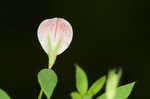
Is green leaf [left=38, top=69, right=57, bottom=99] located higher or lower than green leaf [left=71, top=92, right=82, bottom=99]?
higher

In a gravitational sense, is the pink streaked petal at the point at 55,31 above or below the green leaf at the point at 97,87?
above

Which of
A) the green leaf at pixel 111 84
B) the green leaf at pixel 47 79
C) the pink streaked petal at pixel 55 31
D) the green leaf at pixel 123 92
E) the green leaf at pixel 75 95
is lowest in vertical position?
the green leaf at pixel 123 92

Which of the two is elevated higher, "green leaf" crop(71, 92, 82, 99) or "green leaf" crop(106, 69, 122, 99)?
"green leaf" crop(106, 69, 122, 99)

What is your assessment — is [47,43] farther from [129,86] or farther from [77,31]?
[77,31]

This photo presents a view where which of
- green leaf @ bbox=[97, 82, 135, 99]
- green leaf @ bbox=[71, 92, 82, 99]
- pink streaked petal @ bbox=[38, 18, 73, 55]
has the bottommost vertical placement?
green leaf @ bbox=[97, 82, 135, 99]

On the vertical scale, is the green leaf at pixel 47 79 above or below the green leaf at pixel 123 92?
above

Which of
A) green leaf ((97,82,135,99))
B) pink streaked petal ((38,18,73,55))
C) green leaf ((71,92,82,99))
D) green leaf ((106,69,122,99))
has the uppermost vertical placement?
pink streaked petal ((38,18,73,55))

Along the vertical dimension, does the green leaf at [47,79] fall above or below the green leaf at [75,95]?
above

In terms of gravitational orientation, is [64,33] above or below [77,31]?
above

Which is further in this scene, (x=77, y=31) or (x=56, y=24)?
(x=77, y=31)

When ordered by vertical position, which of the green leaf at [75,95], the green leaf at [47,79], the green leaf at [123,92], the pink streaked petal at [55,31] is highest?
the pink streaked petal at [55,31]

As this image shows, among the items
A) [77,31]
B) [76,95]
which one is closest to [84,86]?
[76,95]
